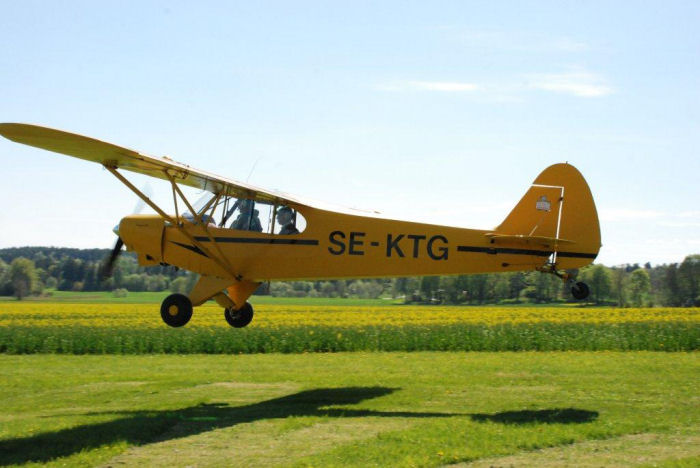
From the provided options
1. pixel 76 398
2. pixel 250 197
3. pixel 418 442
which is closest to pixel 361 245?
pixel 250 197

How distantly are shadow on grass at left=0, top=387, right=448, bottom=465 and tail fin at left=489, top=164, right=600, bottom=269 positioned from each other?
134 inches

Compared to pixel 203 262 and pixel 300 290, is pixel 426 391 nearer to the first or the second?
pixel 203 262

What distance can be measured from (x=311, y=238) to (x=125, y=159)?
3.66 meters

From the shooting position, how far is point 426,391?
49.1 feet

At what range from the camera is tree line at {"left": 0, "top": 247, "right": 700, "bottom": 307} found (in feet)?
192

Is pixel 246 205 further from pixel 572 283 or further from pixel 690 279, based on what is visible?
pixel 690 279

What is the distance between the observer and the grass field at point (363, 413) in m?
9.95

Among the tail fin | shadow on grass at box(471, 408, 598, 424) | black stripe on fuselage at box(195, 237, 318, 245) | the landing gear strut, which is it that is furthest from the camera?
black stripe on fuselage at box(195, 237, 318, 245)

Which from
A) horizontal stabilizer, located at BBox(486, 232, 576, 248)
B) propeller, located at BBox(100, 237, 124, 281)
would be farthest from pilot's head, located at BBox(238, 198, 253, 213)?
horizontal stabilizer, located at BBox(486, 232, 576, 248)

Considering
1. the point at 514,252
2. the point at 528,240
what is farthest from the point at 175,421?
the point at 528,240

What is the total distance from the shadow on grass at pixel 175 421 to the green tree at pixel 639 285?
2247 inches

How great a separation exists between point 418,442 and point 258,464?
224 centimetres

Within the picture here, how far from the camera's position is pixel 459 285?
6500 cm

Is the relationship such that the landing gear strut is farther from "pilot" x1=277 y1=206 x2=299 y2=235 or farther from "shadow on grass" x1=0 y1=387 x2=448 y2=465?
"pilot" x1=277 y1=206 x2=299 y2=235
